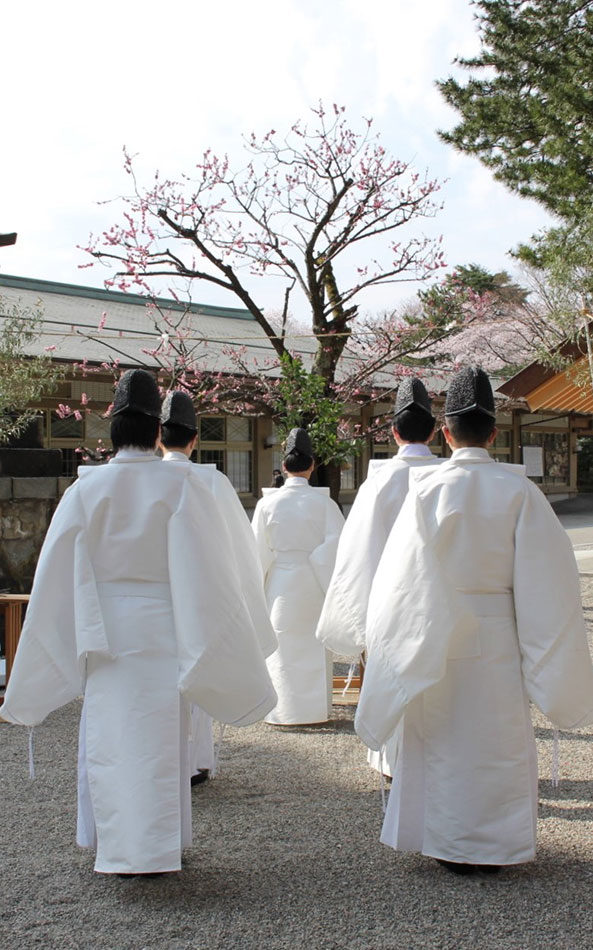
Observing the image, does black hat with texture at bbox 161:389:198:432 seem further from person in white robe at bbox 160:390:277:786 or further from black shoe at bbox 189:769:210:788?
black shoe at bbox 189:769:210:788

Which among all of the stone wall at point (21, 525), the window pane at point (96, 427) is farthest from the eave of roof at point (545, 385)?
the window pane at point (96, 427)

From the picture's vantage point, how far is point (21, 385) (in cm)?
700

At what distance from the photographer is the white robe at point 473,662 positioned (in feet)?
9.91

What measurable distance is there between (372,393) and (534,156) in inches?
143

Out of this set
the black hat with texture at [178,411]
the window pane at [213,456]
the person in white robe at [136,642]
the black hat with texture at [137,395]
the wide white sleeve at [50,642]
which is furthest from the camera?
the window pane at [213,456]

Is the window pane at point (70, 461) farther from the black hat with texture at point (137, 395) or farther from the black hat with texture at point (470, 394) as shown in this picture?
the black hat with texture at point (470, 394)

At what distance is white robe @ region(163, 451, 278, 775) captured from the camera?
402 centimetres

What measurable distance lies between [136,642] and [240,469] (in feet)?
49.1

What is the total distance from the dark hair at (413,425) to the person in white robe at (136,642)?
1.37m

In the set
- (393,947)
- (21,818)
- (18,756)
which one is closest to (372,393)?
(18,756)

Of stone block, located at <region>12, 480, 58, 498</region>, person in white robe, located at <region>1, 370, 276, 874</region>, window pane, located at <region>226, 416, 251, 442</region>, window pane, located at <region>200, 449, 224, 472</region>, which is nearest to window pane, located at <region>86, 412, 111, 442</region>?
window pane, located at <region>200, 449, 224, 472</region>

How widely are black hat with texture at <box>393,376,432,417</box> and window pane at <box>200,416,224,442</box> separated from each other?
13332 millimetres

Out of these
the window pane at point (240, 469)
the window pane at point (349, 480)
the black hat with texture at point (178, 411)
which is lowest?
the window pane at point (349, 480)

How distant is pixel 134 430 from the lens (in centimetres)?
326
